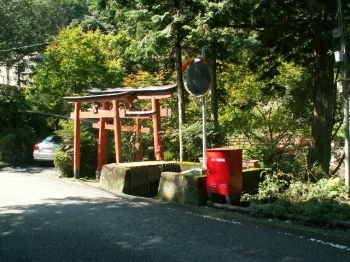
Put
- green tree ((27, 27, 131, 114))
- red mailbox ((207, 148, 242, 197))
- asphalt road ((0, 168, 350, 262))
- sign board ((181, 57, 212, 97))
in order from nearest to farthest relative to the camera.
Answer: asphalt road ((0, 168, 350, 262)) → red mailbox ((207, 148, 242, 197)) → sign board ((181, 57, 212, 97)) → green tree ((27, 27, 131, 114))

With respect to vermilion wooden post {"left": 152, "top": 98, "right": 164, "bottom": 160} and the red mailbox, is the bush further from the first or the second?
the red mailbox

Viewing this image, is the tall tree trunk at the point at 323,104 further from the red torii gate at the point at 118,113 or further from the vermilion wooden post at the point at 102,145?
the vermilion wooden post at the point at 102,145

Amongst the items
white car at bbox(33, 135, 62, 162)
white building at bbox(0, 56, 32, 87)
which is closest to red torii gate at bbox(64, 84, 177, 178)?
white car at bbox(33, 135, 62, 162)

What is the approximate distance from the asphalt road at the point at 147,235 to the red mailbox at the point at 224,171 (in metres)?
0.49

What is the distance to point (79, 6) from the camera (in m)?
53.8

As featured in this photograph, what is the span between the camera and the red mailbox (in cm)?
817

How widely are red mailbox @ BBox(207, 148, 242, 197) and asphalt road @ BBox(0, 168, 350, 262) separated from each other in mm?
489

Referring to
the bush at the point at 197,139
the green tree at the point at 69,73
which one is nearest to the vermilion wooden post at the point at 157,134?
the bush at the point at 197,139

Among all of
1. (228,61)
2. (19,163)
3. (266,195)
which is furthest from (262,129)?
(19,163)

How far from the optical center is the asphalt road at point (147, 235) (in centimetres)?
520

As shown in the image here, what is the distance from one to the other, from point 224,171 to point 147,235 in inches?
101

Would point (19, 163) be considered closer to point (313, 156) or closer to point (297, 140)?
point (297, 140)

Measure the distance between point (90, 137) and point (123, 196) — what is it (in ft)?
20.8

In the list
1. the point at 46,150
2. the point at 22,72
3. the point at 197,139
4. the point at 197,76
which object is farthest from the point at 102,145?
the point at 22,72
